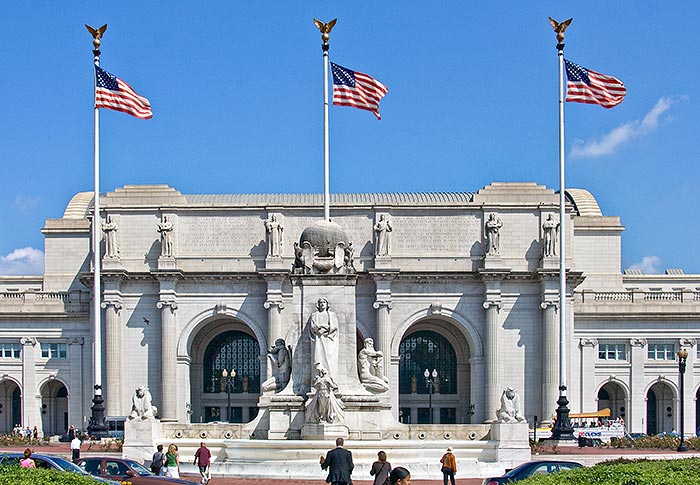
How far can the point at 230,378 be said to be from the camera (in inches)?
3693

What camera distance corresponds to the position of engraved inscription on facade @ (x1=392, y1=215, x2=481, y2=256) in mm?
92125

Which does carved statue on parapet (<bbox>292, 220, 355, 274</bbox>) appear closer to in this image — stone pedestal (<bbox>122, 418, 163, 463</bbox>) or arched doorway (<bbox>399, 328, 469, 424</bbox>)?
stone pedestal (<bbox>122, 418, 163, 463</bbox>)

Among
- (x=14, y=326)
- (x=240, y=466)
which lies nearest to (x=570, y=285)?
(x=14, y=326)

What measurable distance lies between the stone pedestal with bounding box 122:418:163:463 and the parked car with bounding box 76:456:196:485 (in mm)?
9095

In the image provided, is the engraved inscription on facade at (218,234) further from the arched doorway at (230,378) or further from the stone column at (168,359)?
the arched doorway at (230,378)

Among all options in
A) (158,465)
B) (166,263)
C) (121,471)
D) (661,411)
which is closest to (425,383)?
(661,411)

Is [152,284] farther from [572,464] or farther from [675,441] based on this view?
[572,464]

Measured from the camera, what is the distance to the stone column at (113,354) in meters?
89.9

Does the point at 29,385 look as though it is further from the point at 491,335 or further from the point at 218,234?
the point at 491,335

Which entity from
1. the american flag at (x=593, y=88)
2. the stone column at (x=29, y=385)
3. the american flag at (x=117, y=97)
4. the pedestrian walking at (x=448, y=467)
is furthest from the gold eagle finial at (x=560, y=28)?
the stone column at (x=29, y=385)

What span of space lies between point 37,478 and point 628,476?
1145cm

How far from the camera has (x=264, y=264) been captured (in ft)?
300

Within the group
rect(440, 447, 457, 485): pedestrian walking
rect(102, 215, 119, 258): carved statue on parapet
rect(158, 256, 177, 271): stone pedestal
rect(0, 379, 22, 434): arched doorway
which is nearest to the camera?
rect(440, 447, 457, 485): pedestrian walking

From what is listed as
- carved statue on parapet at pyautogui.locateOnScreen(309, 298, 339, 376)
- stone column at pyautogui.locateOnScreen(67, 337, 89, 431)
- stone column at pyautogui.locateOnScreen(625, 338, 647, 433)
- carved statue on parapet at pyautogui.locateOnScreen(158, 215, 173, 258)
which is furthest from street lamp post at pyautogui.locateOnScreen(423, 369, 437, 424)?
carved statue on parapet at pyautogui.locateOnScreen(309, 298, 339, 376)
